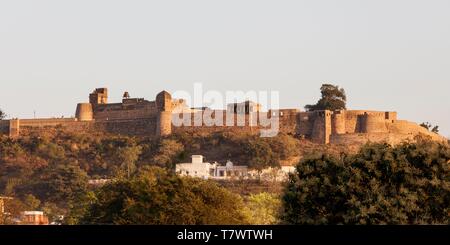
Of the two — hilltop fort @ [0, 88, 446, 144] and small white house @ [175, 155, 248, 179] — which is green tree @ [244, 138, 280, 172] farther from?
hilltop fort @ [0, 88, 446, 144]

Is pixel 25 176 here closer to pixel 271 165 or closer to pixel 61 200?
pixel 61 200

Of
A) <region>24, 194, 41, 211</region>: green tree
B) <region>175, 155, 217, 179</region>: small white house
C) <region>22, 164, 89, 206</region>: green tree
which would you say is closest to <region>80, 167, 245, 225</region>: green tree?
<region>24, 194, 41, 211</region>: green tree

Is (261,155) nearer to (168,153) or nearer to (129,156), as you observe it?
(168,153)

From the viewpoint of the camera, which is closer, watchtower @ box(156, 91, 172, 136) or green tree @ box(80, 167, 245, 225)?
green tree @ box(80, 167, 245, 225)

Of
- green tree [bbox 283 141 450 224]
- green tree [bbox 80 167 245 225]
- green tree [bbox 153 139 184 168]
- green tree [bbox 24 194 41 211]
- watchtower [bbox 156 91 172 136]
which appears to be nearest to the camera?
green tree [bbox 283 141 450 224]

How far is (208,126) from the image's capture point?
276ft

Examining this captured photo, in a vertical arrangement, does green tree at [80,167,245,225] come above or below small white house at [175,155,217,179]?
below

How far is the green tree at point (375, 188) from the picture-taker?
22.4 meters

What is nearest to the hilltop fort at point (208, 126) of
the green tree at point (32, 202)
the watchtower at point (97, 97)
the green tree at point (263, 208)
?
the watchtower at point (97, 97)

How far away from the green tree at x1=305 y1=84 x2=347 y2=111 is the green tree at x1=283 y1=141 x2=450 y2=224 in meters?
59.2

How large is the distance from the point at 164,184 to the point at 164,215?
11.7 ft

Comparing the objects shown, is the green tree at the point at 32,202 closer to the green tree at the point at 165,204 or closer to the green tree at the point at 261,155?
the green tree at the point at 261,155

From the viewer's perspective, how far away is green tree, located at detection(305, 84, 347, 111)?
83931 mm
